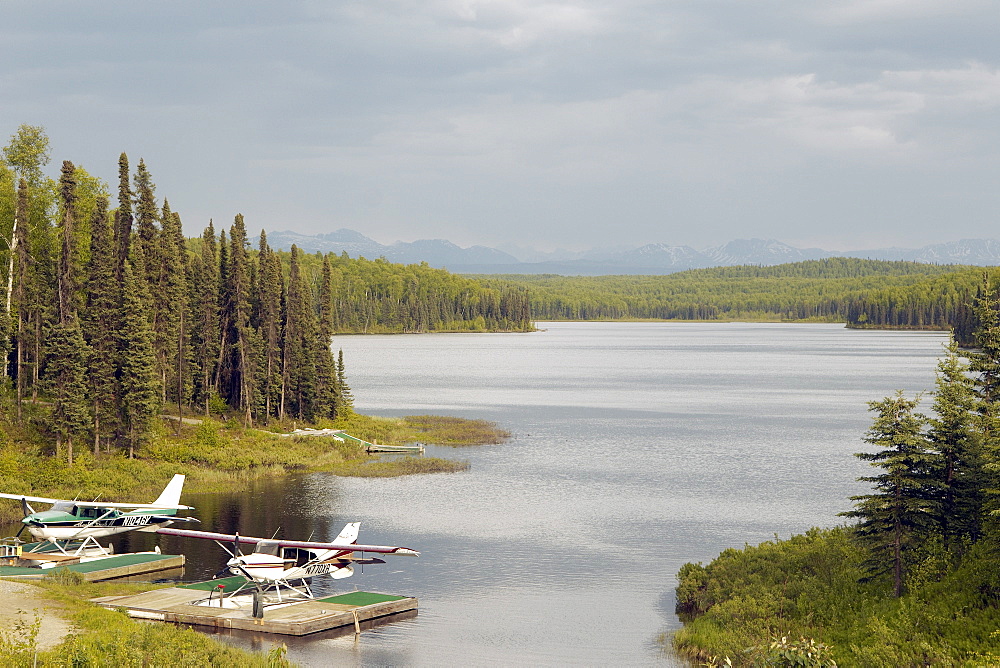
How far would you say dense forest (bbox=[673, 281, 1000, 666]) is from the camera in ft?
83.0

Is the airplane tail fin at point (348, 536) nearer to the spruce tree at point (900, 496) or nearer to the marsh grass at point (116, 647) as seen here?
the marsh grass at point (116, 647)

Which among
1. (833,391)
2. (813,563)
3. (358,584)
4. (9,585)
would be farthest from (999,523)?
(833,391)

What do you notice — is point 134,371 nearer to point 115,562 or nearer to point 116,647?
point 115,562

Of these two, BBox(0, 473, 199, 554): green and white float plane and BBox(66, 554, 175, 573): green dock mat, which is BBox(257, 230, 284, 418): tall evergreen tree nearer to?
BBox(0, 473, 199, 554): green and white float plane

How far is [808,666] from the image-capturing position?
13.9 metres

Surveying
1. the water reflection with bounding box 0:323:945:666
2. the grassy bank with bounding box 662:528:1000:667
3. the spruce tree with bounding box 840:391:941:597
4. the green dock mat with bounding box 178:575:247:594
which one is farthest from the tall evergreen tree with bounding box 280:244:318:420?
the spruce tree with bounding box 840:391:941:597

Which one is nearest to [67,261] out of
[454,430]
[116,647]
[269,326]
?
[269,326]

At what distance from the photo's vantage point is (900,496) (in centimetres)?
2855

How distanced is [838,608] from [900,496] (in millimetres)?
3755

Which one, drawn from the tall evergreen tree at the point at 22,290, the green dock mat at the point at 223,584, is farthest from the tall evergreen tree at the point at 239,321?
the green dock mat at the point at 223,584

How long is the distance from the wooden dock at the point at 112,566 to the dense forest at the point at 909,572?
67.4 ft

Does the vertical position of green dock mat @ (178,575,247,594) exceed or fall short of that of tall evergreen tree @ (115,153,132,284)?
it falls short

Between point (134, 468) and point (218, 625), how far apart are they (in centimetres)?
2496

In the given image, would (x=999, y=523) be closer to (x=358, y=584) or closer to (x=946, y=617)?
(x=946, y=617)
